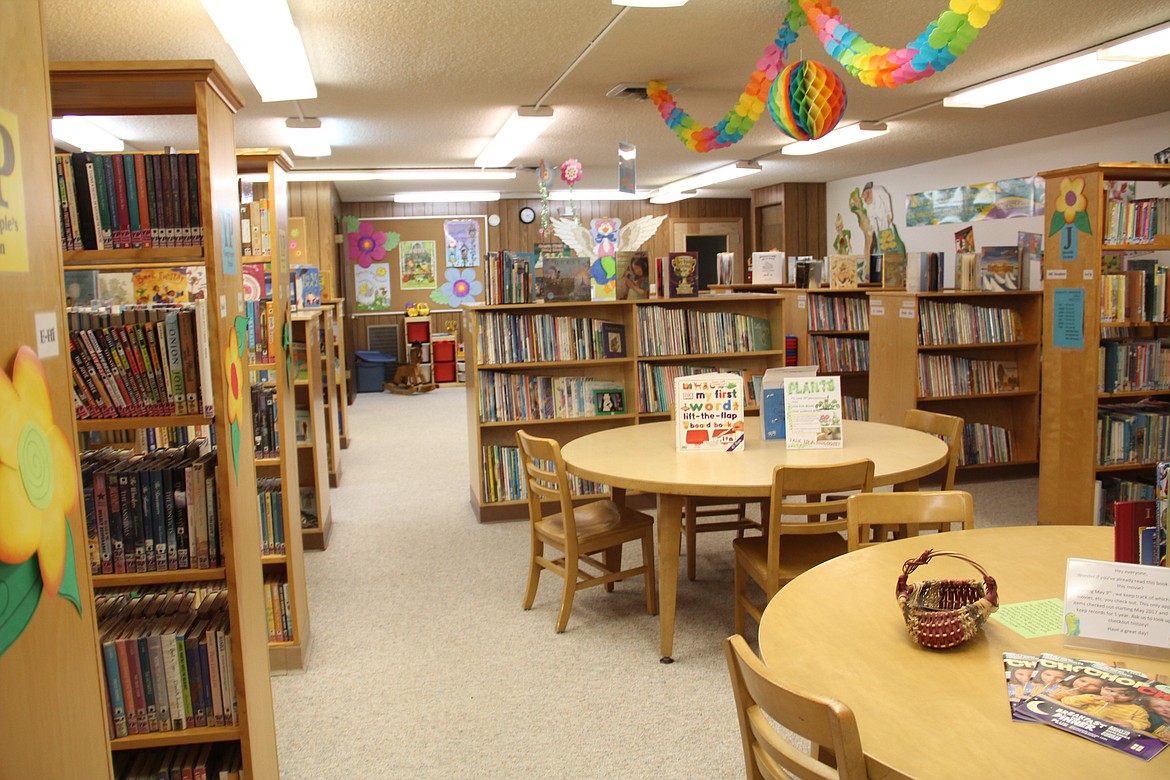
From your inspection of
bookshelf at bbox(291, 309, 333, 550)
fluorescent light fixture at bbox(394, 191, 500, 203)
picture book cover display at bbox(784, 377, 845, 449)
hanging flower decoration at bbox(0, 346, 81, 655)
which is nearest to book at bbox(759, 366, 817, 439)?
picture book cover display at bbox(784, 377, 845, 449)

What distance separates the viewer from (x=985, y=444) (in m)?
6.82

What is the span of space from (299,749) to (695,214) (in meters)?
12.4

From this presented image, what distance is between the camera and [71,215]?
85.0 inches

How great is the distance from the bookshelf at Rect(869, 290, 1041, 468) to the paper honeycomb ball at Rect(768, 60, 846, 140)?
265 cm

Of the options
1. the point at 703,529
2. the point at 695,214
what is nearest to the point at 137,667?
the point at 703,529

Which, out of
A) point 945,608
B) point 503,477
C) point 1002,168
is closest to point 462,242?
point 1002,168

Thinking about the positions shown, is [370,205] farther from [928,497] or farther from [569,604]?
[928,497]

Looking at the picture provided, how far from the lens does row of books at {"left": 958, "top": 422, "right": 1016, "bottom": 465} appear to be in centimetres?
678

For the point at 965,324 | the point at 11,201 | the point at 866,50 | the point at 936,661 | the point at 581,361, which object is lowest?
the point at 936,661

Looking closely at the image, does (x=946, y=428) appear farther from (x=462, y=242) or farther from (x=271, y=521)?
(x=462, y=242)

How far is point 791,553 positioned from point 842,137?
5448 millimetres

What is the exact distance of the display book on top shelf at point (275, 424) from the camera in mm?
3664

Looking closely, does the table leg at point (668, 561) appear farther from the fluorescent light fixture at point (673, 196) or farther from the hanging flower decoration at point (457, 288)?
the hanging flower decoration at point (457, 288)

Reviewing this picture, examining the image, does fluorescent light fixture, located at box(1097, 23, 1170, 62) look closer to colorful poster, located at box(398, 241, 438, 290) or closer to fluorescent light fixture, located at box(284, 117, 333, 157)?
fluorescent light fixture, located at box(284, 117, 333, 157)
